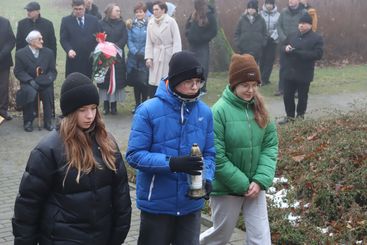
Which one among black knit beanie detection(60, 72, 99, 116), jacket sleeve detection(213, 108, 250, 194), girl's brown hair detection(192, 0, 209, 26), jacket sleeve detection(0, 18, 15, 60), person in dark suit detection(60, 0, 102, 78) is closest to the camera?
black knit beanie detection(60, 72, 99, 116)

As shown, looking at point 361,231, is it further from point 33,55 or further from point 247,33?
point 247,33

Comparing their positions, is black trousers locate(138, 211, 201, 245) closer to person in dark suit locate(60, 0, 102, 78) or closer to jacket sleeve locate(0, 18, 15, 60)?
jacket sleeve locate(0, 18, 15, 60)

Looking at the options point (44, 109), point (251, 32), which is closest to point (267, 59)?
point (251, 32)

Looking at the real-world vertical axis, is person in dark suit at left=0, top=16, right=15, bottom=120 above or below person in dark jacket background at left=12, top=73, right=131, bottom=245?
below

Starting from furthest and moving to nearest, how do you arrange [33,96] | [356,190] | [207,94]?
[207,94] < [33,96] < [356,190]

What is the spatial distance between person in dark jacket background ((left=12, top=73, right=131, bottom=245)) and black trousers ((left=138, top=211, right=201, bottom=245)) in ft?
1.77

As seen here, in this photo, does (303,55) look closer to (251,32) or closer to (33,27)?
(251,32)

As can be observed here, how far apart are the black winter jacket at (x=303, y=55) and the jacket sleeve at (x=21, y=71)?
4289mm

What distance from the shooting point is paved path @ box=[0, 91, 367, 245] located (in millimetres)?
7906

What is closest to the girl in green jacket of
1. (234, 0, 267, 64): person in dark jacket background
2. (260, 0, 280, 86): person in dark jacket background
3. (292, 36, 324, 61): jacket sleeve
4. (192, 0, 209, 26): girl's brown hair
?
(292, 36, 324, 61): jacket sleeve

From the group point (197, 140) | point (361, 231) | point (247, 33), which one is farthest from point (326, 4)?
point (197, 140)

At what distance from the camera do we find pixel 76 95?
4.95 m

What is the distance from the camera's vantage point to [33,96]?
12.7 m

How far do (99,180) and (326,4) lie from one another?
1969 centimetres
